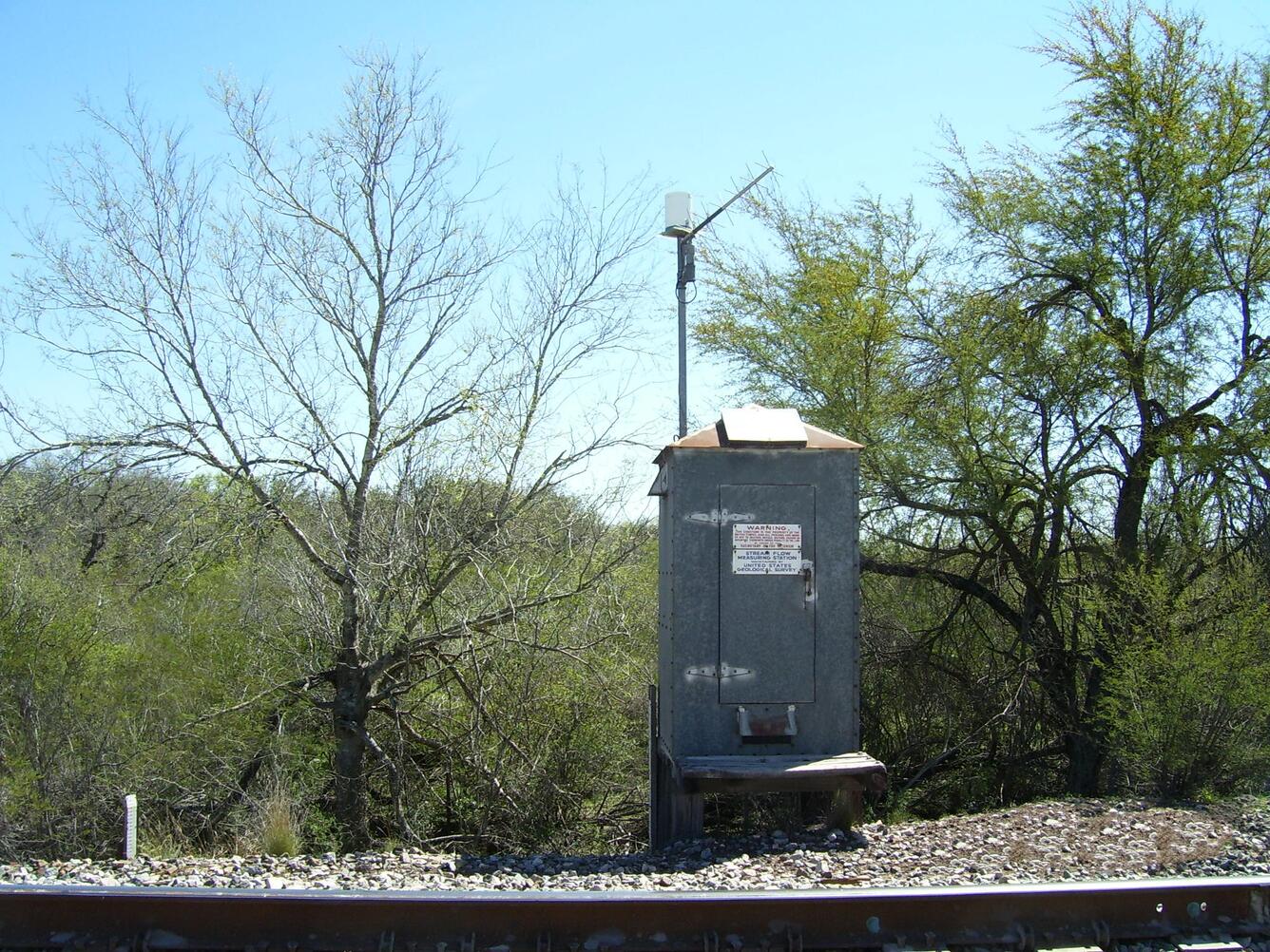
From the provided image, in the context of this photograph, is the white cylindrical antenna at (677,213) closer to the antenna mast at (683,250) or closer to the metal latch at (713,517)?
the antenna mast at (683,250)

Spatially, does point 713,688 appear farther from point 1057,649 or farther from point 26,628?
point 26,628

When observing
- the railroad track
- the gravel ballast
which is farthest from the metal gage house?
the railroad track

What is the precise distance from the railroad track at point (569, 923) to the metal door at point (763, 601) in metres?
1.96

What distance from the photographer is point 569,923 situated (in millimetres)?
4480

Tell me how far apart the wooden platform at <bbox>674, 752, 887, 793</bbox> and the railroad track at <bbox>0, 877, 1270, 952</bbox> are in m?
1.45

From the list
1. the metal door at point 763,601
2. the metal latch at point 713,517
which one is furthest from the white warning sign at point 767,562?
the metal latch at point 713,517

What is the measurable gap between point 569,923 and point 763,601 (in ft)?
8.49

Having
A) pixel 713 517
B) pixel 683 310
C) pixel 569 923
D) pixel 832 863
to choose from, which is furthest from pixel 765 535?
pixel 683 310

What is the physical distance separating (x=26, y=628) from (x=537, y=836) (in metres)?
5.56

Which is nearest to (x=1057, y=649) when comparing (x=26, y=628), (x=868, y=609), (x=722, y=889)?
(x=868, y=609)

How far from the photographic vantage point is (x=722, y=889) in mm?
5109

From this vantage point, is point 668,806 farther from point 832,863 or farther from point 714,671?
point 832,863

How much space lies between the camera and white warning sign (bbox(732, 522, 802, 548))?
6488mm

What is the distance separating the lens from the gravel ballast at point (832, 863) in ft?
17.5
